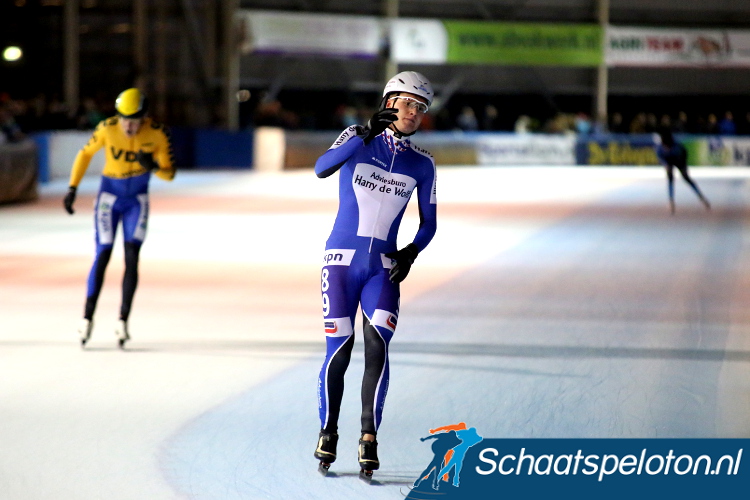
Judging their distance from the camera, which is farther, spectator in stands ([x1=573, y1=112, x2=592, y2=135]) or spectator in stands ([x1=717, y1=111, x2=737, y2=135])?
spectator in stands ([x1=717, y1=111, x2=737, y2=135])

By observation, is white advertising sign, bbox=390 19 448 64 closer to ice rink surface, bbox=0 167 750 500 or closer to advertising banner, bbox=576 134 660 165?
advertising banner, bbox=576 134 660 165

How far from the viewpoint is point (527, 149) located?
37.2 m

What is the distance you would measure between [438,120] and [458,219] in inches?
839

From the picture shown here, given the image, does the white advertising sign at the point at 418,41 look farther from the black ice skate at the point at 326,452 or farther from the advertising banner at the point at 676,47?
the black ice skate at the point at 326,452

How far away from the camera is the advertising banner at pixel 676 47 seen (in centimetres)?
3981

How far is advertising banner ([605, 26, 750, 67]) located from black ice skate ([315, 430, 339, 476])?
36.7 metres

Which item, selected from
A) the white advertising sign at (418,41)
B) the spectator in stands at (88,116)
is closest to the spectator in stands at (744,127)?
the white advertising sign at (418,41)

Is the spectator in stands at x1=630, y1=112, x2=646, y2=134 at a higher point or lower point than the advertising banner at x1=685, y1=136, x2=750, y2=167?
higher

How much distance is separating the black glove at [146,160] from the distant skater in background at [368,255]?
2.88m

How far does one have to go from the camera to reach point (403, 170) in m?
4.84

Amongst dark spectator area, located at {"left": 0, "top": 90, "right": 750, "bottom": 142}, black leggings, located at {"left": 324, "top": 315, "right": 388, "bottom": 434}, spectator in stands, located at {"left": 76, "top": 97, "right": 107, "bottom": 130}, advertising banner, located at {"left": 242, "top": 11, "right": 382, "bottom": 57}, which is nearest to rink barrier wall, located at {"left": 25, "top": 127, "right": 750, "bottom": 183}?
dark spectator area, located at {"left": 0, "top": 90, "right": 750, "bottom": 142}

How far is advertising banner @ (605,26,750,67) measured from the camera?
39.8m

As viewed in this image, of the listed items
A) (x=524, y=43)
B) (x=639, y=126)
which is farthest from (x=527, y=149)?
(x=524, y=43)

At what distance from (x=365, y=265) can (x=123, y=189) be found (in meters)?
3.23
